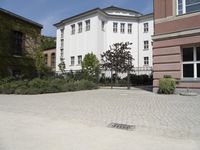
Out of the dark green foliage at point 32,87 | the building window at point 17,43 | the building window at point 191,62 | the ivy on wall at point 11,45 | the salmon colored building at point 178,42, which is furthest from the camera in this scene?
the building window at point 17,43

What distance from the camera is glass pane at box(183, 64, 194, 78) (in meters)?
16.0

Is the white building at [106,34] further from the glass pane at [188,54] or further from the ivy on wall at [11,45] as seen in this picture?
the glass pane at [188,54]

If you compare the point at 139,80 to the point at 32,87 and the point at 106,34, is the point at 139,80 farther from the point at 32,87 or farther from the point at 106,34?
the point at 32,87

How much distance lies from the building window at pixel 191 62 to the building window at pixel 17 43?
18481 millimetres

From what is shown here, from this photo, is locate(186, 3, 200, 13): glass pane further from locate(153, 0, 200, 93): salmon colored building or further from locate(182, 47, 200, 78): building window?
locate(182, 47, 200, 78): building window

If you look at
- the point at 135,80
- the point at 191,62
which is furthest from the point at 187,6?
the point at 135,80

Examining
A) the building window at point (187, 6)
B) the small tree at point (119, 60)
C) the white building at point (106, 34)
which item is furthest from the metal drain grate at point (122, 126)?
the white building at point (106, 34)

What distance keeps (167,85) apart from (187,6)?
5642 millimetres

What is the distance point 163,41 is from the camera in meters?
17.1

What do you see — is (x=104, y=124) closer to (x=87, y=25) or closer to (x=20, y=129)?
(x=20, y=129)

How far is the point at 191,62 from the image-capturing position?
16.0 meters

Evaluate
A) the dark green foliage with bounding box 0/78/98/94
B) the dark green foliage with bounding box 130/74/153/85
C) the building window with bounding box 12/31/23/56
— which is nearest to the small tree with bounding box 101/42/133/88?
the dark green foliage with bounding box 130/74/153/85

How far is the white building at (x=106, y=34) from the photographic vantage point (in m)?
39.4

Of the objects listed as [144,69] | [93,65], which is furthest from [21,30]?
[144,69]
